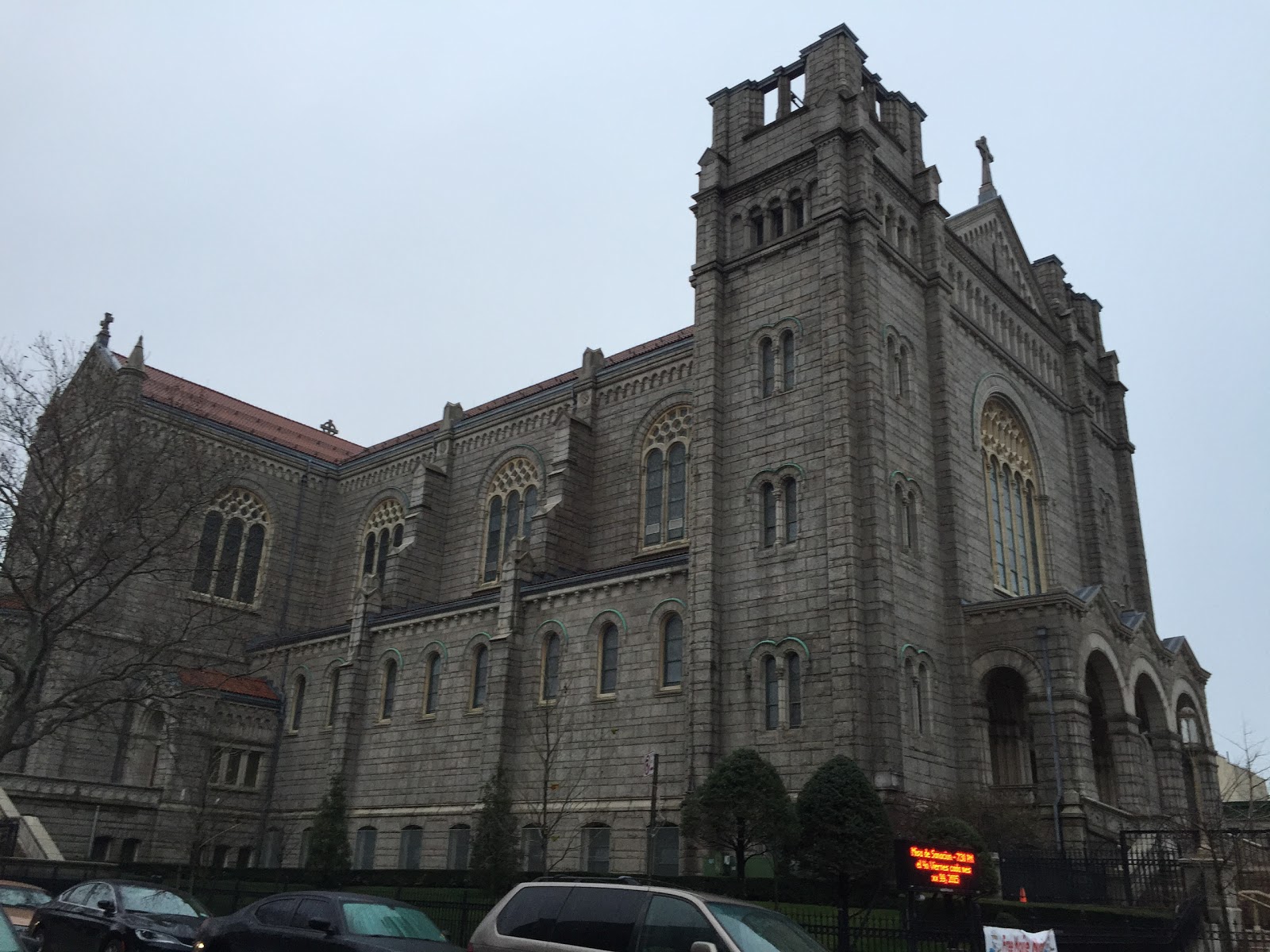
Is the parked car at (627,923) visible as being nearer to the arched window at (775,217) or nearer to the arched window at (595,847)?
the arched window at (595,847)

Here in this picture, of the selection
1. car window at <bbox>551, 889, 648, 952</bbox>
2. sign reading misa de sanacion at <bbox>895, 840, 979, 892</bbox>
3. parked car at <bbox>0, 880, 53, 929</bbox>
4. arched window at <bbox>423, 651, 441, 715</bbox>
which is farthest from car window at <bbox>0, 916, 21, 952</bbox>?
arched window at <bbox>423, 651, 441, 715</bbox>

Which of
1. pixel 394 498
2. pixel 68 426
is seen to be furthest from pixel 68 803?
pixel 394 498

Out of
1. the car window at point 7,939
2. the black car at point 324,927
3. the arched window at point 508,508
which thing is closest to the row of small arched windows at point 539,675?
the arched window at point 508,508

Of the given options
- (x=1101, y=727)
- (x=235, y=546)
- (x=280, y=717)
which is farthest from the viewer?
(x=235, y=546)

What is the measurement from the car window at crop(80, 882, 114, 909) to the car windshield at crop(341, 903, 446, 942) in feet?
18.7

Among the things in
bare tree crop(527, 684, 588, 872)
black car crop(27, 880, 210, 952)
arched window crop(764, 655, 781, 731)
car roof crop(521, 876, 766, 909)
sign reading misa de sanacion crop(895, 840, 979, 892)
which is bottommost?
black car crop(27, 880, 210, 952)

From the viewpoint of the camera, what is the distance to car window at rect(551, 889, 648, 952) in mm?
10438

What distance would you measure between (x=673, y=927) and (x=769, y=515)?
1881cm

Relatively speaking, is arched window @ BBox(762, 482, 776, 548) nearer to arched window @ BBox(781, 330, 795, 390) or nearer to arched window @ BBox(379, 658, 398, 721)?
arched window @ BBox(781, 330, 795, 390)

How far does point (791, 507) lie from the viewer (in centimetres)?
2800

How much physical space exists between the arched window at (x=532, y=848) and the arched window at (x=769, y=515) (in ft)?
33.8

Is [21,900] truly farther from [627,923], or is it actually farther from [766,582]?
[766,582]

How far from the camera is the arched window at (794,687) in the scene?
2584 centimetres

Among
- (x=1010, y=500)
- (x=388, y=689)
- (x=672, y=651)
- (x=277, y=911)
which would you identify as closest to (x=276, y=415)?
(x=388, y=689)
